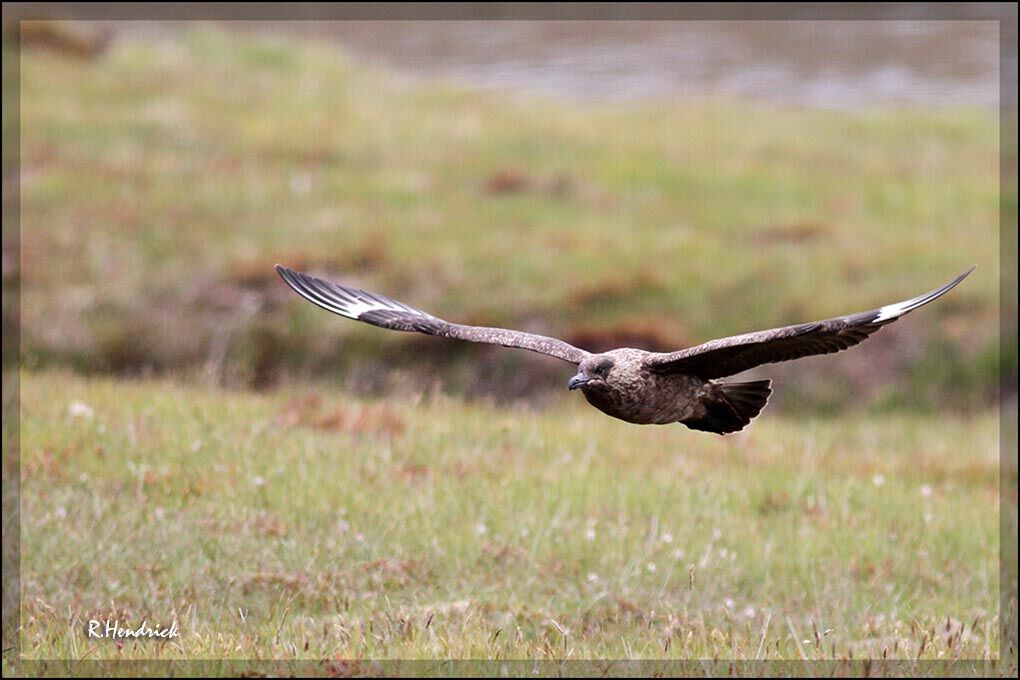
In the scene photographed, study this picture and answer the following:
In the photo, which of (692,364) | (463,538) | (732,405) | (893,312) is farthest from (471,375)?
(893,312)

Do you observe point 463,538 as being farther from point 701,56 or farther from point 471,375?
point 701,56

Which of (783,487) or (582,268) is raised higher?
(582,268)

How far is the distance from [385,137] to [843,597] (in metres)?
9.72

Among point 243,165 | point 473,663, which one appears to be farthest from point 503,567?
point 243,165

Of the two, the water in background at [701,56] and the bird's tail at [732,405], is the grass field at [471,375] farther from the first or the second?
the water in background at [701,56]

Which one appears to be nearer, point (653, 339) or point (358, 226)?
point (653, 339)

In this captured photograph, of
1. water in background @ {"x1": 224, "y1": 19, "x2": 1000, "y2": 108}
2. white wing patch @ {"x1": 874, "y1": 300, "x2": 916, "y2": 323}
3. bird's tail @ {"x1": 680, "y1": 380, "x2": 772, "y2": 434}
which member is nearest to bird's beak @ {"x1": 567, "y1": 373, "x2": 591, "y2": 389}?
bird's tail @ {"x1": 680, "y1": 380, "x2": 772, "y2": 434}

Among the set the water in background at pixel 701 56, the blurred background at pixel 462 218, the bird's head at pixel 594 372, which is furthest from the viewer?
the water in background at pixel 701 56

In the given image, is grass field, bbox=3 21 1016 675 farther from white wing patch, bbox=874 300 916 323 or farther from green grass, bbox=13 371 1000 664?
white wing patch, bbox=874 300 916 323

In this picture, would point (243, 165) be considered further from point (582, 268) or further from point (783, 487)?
point (783, 487)

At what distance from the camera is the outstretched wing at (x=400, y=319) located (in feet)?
19.9

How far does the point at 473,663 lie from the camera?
577 cm
